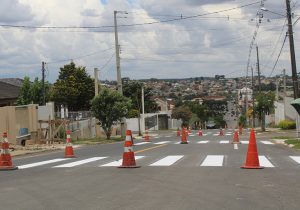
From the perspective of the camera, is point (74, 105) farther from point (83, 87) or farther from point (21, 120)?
point (21, 120)

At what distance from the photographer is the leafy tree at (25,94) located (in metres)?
59.1

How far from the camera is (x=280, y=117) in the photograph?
7712cm

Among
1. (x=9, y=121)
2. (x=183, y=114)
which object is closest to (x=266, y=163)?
(x=9, y=121)

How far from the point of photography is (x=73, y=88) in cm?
6944

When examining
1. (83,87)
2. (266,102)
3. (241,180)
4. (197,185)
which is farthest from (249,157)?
(83,87)

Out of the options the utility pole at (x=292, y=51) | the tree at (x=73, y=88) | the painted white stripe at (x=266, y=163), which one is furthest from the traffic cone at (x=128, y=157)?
the tree at (x=73, y=88)

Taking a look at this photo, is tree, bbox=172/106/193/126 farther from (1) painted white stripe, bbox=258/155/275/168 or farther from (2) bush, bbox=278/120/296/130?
(1) painted white stripe, bbox=258/155/275/168

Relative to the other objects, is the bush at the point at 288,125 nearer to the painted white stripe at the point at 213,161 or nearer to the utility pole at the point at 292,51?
the utility pole at the point at 292,51

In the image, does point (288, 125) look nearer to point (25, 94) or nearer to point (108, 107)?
point (108, 107)

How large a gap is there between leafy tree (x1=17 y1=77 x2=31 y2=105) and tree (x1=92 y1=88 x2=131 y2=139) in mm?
20827

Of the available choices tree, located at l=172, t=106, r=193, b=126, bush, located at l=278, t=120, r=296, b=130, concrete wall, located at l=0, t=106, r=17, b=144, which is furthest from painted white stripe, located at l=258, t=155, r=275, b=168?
tree, located at l=172, t=106, r=193, b=126

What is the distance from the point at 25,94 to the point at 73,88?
8728mm

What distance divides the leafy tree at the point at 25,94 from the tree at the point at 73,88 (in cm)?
639

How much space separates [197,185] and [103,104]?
29869mm
